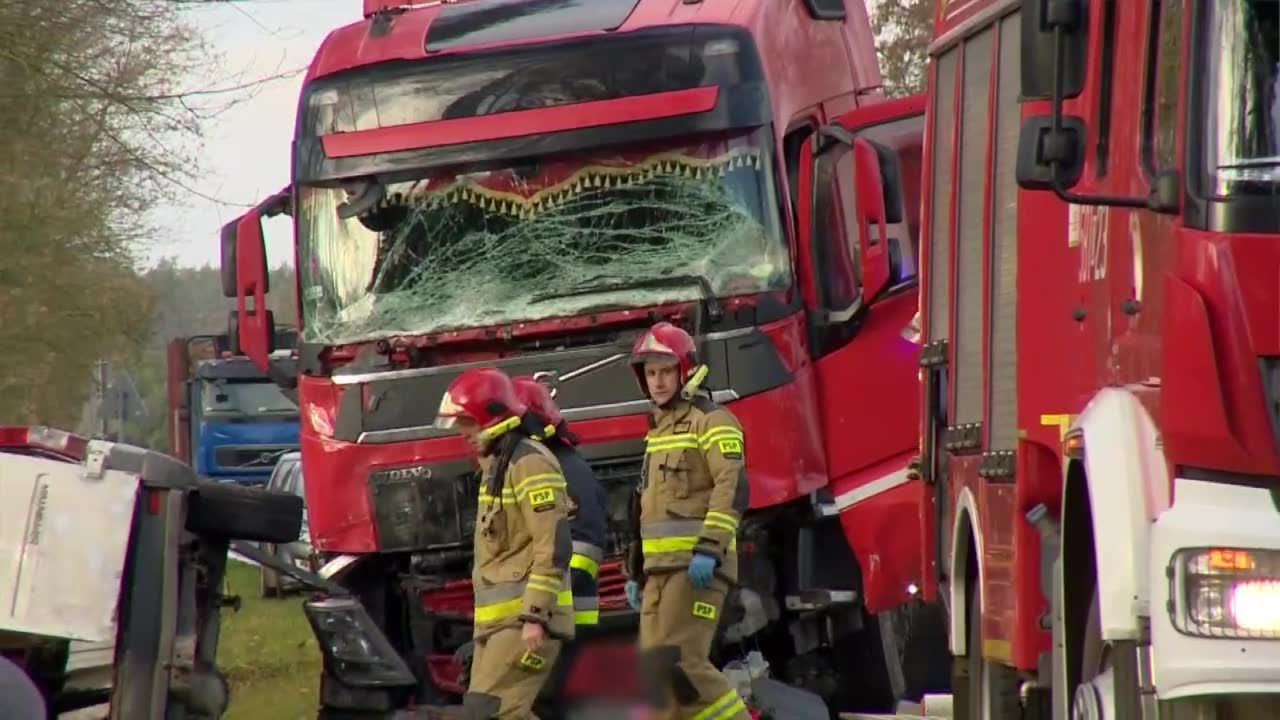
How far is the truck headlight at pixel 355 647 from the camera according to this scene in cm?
1191

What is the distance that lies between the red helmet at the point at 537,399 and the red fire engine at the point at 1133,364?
6.31 feet

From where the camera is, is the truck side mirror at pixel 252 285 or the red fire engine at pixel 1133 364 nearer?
the red fire engine at pixel 1133 364

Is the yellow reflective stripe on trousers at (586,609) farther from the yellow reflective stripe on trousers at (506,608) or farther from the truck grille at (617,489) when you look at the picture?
the truck grille at (617,489)

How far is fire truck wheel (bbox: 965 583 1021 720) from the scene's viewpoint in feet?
28.8

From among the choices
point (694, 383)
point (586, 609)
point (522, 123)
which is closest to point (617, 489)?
point (522, 123)

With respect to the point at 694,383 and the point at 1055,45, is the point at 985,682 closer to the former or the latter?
the point at 694,383

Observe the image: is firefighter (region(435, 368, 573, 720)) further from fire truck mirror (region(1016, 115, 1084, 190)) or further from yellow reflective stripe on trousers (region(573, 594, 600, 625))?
fire truck mirror (region(1016, 115, 1084, 190))

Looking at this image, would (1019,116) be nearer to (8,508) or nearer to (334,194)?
(8,508)

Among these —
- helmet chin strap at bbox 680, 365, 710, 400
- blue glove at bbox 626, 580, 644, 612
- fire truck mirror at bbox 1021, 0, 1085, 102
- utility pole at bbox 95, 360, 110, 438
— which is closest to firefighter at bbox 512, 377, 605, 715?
helmet chin strap at bbox 680, 365, 710, 400

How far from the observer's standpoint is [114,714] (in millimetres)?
9562

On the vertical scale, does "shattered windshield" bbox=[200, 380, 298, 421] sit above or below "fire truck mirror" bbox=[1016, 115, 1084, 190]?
below

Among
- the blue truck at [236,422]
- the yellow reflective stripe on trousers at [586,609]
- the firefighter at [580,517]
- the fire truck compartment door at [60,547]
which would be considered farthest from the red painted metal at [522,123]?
the blue truck at [236,422]

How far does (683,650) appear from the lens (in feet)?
35.1

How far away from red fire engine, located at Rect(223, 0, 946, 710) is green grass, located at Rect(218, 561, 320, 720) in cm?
244
